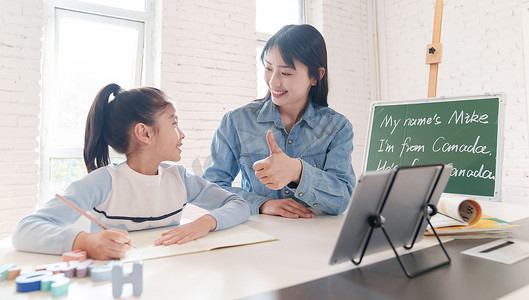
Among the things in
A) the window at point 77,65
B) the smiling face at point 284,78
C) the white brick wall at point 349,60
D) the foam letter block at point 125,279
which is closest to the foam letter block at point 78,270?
the foam letter block at point 125,279

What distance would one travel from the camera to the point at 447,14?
3.70m

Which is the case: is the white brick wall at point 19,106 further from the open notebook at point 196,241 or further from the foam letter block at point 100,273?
the foam letter block at point 100,273

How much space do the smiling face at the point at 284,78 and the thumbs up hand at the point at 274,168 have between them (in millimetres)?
400

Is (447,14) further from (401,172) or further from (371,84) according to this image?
(401,172)

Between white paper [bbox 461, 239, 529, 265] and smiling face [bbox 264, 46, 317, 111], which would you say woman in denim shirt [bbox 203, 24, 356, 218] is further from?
white paper [bbox 461, 239, 529, 265]

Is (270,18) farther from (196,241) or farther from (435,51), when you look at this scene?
(196,241)

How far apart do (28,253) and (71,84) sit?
101 inches

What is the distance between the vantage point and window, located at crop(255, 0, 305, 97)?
3.88 m

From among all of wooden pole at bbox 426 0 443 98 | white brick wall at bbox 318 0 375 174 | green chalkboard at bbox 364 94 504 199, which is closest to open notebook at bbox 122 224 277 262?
green chalkboard at bbox 364 94 504 199

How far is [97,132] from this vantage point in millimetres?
1142

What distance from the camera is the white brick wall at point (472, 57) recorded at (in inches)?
124

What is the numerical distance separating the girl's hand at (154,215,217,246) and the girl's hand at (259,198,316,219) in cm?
29

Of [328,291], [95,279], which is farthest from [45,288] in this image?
[328,291]

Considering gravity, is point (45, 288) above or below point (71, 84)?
below
